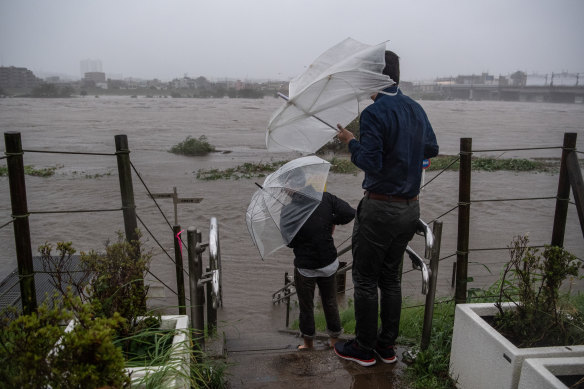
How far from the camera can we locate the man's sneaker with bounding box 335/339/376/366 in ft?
10.8

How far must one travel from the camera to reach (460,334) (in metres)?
2.89

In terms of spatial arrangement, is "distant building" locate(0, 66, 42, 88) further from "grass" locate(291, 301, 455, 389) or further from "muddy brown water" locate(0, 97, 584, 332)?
"grass" locate(291, 301, 455, 389)

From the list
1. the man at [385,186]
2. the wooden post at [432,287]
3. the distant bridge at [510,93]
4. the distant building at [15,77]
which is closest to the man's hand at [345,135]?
the man at [385,186]

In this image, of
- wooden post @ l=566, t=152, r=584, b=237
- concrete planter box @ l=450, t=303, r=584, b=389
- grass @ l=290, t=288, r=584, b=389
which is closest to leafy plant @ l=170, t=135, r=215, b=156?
grass @ l=290, t=288, r=584, b=389

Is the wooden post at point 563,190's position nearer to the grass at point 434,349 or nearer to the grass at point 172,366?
the grass at point 434,349

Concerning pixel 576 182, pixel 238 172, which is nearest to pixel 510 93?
pixel 238 172

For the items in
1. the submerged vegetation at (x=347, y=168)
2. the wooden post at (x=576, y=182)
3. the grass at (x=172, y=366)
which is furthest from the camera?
the submerged vegetation at (x=347, y=168)

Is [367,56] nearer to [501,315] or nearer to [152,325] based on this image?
[501,315]

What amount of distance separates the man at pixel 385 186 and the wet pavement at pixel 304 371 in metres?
0.14

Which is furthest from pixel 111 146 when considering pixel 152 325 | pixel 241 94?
pixel 241 94

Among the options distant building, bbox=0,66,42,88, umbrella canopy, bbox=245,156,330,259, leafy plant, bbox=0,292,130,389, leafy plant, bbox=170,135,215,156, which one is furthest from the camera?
distant building, bbox=0,66,42,88

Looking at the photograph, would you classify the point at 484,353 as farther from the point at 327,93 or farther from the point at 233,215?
the point at 233,215

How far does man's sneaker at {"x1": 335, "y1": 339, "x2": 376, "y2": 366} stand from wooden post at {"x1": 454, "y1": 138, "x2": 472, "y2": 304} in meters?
0.79

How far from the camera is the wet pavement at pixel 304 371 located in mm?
3076
